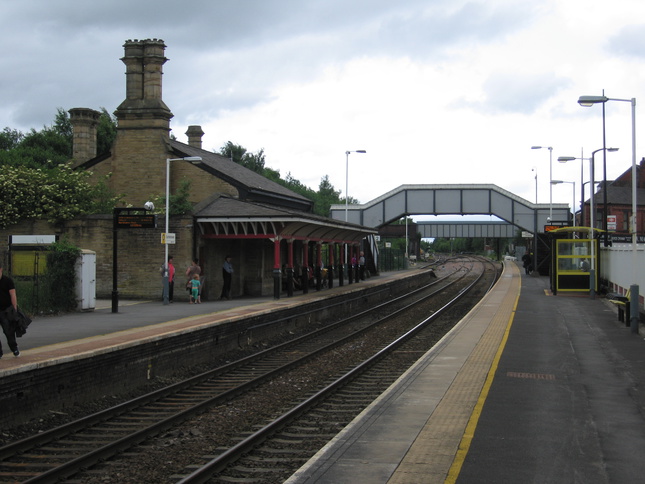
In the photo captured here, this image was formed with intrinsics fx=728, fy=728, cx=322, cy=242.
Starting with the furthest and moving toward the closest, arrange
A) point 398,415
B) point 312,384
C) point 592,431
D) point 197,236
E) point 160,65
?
1. point 160,65
2. point 197,236
3. point 312,384
4. point 398,415
5. point 592,431

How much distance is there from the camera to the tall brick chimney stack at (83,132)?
38.0 m

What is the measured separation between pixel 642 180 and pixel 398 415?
7780 centimetres

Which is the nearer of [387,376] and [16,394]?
[16,394]

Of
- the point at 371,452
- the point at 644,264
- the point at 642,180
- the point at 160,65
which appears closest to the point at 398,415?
the point at 371,452

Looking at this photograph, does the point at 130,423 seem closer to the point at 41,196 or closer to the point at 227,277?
the point at 227,277

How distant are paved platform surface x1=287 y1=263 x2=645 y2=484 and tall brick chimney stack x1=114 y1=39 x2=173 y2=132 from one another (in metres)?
18.7

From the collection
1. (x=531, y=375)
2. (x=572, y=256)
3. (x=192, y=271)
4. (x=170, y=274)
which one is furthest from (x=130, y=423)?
(x=572, y=256)

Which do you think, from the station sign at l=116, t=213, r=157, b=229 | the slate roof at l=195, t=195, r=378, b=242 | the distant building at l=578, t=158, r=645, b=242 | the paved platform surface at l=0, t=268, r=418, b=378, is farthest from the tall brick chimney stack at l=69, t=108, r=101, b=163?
the distant building at l=578, t=158, r=645, b=242

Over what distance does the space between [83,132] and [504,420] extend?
34180 mm

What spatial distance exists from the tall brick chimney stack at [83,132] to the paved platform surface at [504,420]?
28.1 meters

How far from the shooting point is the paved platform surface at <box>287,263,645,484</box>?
664 centimetres

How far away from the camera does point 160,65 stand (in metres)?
30.0

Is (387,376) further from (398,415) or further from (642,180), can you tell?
(642,180)

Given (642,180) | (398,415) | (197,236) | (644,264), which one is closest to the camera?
(398,415)
